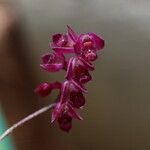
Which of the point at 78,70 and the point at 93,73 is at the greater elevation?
the point at 78,70

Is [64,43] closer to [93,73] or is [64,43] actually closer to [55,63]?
[55,63]

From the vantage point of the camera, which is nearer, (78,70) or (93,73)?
(78,70)

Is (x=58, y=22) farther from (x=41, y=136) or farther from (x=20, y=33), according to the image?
(x=41, y=136)

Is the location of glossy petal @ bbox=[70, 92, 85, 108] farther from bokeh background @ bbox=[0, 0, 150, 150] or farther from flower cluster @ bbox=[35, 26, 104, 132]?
bokeh background @ bbox=[0, 0, 150, 150]

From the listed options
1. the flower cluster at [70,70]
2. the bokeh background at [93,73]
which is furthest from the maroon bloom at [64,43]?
the bokeh background at [93,73]

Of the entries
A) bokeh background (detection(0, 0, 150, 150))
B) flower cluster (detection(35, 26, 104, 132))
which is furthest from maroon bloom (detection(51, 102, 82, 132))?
bokeh background (detection(0, 0, 150, 150))

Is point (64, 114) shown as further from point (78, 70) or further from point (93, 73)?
point (93, 73)

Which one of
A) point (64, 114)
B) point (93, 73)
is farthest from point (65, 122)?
point (93, 73)
